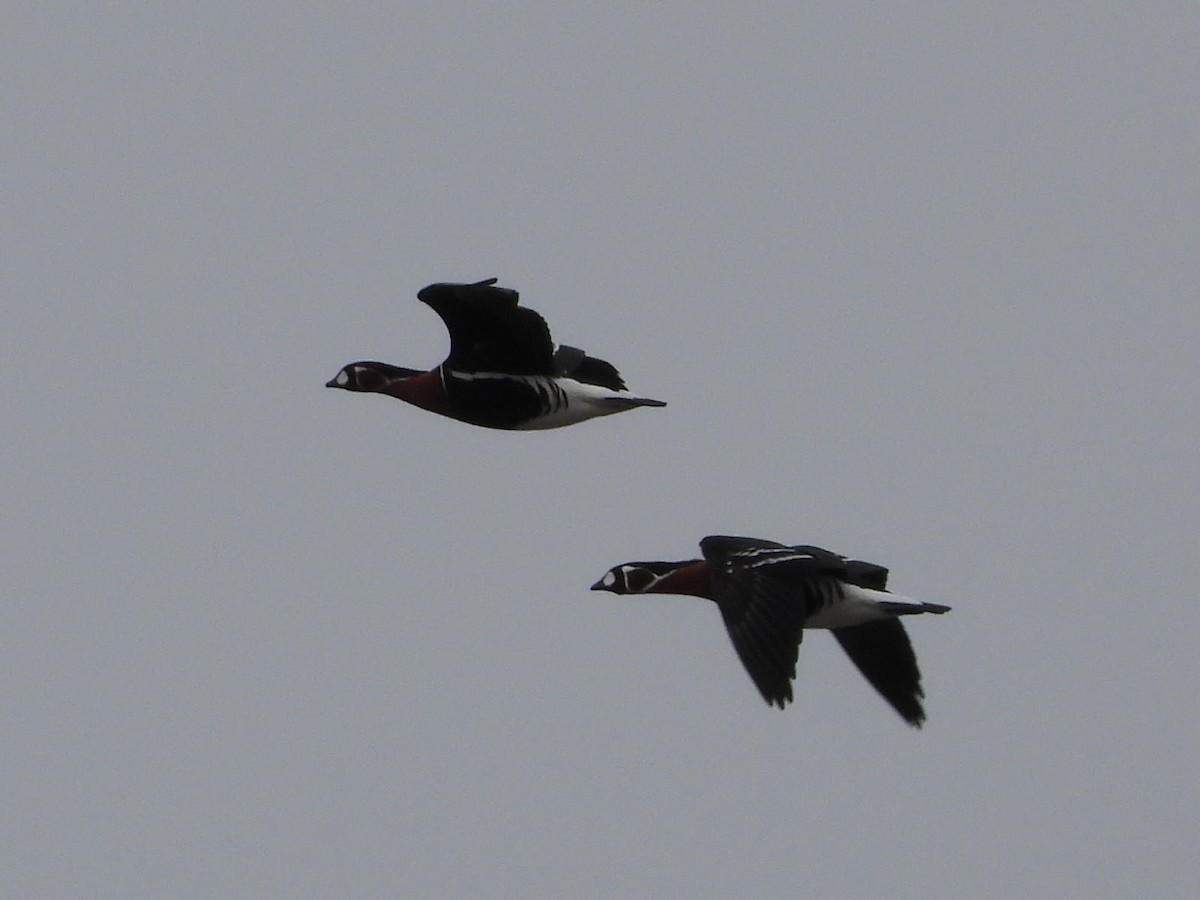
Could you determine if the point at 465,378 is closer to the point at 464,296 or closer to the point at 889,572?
the point at 464,296

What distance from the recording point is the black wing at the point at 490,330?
21.1m

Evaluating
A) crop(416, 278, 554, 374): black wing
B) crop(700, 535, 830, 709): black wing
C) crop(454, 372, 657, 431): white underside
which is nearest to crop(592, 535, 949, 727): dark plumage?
crop(700, 535, 830, 709): black wing

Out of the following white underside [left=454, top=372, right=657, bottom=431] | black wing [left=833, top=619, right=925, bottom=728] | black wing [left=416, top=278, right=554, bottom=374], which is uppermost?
black wing [left=416, top=278, right=554, bottom=374]

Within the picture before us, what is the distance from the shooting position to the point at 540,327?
21828 millimetres

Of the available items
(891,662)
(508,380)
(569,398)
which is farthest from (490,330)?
(891,662)

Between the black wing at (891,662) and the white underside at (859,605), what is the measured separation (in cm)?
67

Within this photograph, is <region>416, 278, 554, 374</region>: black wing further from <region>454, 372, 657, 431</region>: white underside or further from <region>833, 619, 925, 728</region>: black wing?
<region>833, 619, 925, 728</region>: black wing

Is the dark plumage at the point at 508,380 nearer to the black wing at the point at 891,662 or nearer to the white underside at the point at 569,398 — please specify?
the white underside at the point at 569,398

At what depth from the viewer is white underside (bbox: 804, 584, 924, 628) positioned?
812 inches

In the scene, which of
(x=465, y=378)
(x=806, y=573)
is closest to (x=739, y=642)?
(x=806, y=573)

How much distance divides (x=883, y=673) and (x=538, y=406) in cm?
351

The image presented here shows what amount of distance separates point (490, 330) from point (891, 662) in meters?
4.13

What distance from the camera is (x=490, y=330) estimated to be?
72.0 ft

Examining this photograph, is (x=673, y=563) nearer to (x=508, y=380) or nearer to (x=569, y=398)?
(x=569, y=398)
